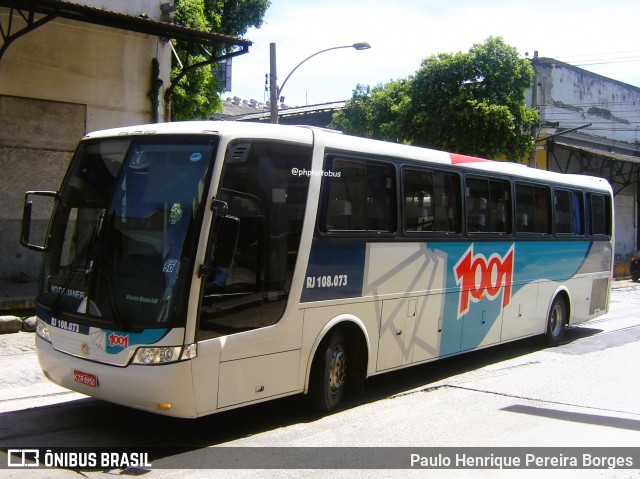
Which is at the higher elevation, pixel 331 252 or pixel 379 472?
pixel 331 252

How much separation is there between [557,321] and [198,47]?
13.0m

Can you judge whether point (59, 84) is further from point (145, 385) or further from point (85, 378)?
point (145, 385)

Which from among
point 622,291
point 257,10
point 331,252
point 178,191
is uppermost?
point 257,10

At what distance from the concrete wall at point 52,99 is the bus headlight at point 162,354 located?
8793mm

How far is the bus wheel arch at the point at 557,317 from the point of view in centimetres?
1268

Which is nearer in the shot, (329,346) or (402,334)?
(329,346)

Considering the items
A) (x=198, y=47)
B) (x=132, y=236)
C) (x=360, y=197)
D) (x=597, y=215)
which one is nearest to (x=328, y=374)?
(x=360, y=197)

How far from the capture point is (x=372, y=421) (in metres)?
7.32

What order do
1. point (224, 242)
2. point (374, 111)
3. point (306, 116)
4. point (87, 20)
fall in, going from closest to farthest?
point (224, 242)
point (87, 20)
point (374, 111)
point (306, 116)

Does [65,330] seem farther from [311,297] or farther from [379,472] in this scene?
[379,472]

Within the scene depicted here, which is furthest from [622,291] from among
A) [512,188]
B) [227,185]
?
[227,185]

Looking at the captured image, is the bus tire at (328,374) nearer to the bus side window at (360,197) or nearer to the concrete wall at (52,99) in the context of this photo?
the bus side window at (360,197)

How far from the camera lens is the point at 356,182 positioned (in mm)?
7852

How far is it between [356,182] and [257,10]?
810 inches
